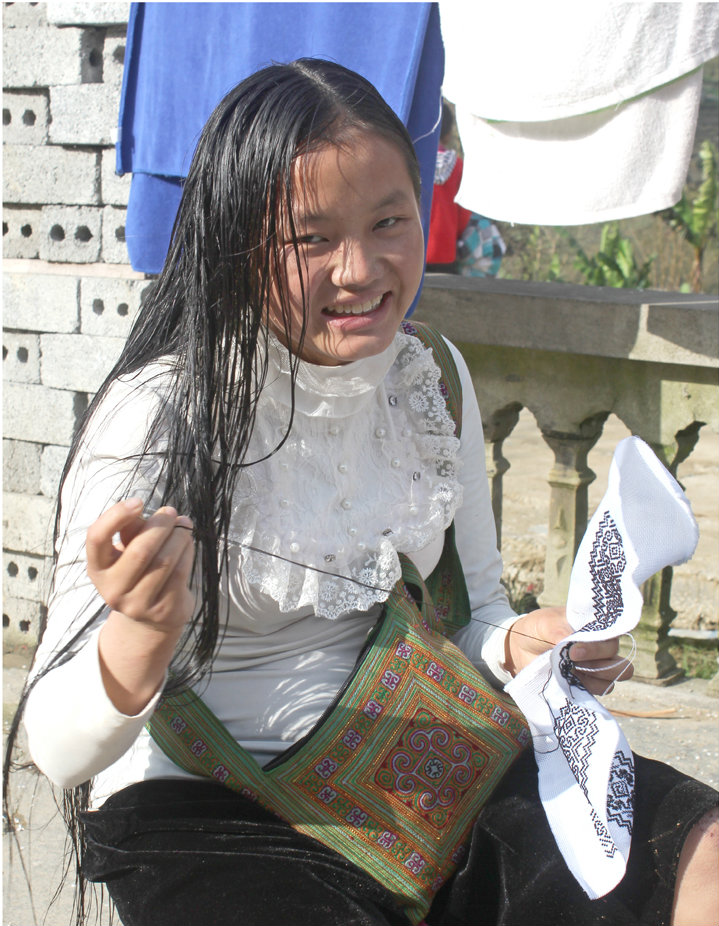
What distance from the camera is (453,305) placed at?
A: 10.9 feet

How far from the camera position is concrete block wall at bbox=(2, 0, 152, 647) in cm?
318

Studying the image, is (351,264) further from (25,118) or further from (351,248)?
(25,118)

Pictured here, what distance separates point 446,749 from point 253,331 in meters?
0.66

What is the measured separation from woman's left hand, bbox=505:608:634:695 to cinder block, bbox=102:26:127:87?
2.16m

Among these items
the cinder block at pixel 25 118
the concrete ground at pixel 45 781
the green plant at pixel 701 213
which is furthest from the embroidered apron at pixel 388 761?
the green plant at pixel 701 213

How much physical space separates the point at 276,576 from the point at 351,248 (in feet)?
1.55

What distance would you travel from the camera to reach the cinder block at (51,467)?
11.2 feet

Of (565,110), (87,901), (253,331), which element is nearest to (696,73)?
(565,110)

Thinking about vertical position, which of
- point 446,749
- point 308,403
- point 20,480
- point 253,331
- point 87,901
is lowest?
point 87,901

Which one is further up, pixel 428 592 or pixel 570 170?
pixel 570 170

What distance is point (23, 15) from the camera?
129 inches

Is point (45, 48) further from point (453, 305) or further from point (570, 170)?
point (570, 170)

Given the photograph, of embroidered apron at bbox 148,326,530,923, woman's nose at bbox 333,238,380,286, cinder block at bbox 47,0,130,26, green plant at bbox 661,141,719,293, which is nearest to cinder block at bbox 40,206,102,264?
cinder block at bbox 47,0,130,26

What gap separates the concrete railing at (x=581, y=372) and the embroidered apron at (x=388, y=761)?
1.65 metres
